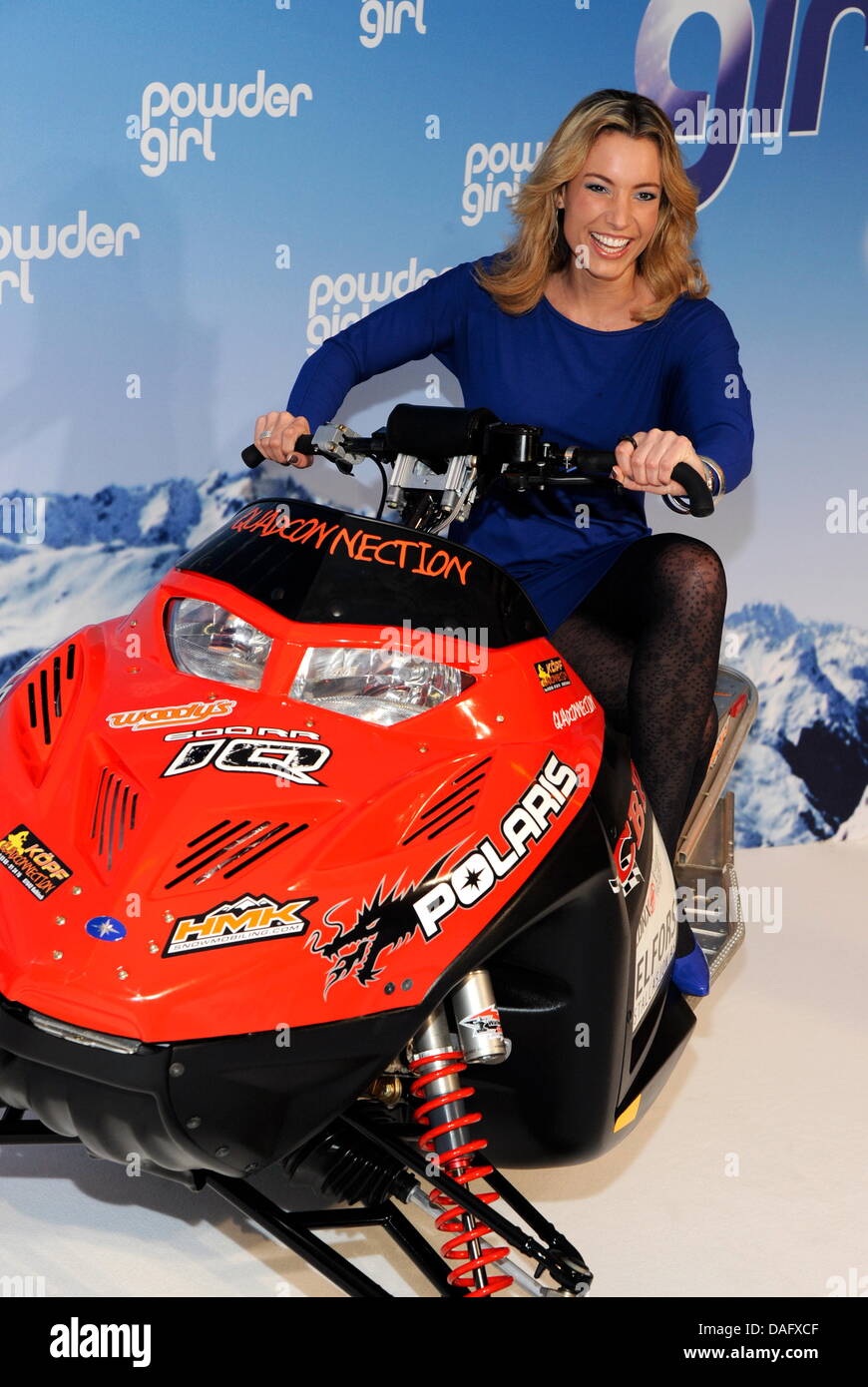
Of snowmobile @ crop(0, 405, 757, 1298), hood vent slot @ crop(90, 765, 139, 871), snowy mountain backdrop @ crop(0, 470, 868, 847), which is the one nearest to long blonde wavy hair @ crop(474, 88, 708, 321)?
snowmobile @ crop(0, 405, 757, 1298)

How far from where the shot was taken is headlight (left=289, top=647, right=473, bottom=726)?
1583 mm

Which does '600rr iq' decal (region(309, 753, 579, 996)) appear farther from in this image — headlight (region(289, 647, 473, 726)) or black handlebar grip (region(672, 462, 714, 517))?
black handlebar grip (region(672, 462, 714, 517))

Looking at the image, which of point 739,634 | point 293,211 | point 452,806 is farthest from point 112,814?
point 739,634

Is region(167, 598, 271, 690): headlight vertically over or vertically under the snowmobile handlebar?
under

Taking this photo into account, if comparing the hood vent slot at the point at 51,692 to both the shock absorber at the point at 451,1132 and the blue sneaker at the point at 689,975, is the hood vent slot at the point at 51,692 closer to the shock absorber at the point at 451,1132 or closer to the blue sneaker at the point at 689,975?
the shock absorber at the point at 451,1132

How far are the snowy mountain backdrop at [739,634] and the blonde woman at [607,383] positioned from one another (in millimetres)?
922

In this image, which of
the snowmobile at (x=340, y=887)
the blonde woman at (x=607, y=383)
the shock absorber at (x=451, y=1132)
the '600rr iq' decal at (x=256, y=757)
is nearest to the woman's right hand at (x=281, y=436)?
the blonde woman at (x=607, y=383)

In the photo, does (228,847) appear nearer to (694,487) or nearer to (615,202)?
(694,487)

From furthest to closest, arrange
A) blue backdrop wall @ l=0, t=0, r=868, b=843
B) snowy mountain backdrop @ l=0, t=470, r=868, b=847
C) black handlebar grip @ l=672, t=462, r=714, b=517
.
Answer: snowy mountain backdrop @ l=0, t=470, r=868, b=847
blue backdrop wall @ l=0, t=0, r=868, b=843
black handlebar grip @ l=672, t=462, r=714, b=517

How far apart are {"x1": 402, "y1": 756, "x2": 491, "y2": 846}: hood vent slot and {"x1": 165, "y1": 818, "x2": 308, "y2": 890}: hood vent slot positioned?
0.44ft

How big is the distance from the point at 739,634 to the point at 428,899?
7.26 ft
